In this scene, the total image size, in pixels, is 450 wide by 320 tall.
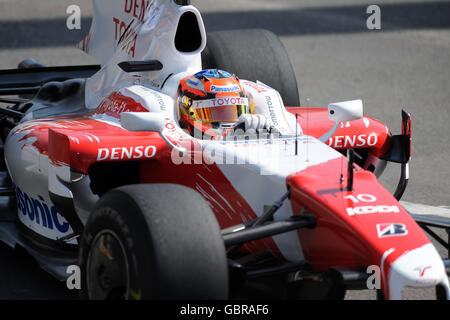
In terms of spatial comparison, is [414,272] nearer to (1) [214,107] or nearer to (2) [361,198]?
(2) [361,198]

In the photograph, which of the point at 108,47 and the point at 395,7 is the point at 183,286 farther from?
the point at 395,7

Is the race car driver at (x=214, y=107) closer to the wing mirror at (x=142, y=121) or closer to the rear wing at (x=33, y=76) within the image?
the wing mirror at (x=142, y=121)

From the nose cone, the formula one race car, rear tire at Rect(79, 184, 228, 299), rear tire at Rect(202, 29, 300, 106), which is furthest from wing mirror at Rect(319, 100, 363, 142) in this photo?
rear tire at Rect(202, 29, 300, 106)

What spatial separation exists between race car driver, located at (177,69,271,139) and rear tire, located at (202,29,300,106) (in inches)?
58.4

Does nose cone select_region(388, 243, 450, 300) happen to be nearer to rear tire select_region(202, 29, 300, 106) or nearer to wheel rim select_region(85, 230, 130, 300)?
wheel rim select_region(85, 230, 130, 300)

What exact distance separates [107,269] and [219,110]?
4.51ft

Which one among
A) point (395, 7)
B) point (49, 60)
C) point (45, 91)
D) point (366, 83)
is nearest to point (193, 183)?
point (45, 91)

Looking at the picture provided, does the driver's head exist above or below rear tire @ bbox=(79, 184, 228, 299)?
above

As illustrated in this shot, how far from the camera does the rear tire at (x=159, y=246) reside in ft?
11.0

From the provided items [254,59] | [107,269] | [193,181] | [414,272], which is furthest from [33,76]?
[414,272]

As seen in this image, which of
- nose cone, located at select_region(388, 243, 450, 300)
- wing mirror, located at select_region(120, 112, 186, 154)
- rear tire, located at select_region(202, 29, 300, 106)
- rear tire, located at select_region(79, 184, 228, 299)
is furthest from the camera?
rear tire, located at select_region(202, 29, 300, 106)

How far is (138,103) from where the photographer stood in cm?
502

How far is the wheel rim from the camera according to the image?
3619mm
